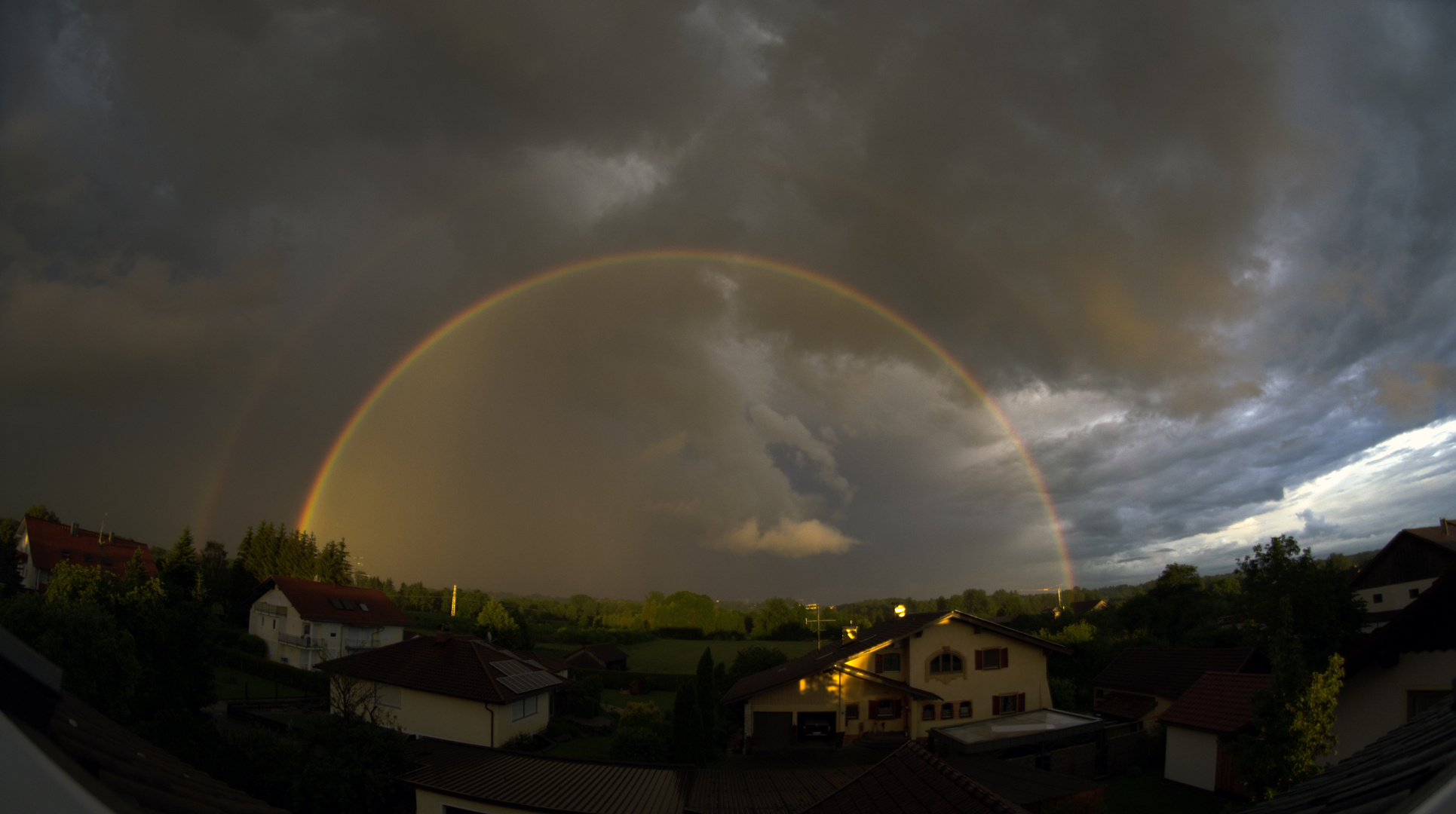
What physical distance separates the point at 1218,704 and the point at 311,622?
60.4 metres

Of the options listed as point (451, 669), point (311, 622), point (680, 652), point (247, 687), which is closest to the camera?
point (451, 669)

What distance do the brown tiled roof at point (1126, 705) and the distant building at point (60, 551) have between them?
262 ft

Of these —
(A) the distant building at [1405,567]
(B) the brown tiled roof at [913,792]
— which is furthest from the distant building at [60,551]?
(A) the distant building at [1405,567]

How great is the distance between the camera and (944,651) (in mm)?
36812

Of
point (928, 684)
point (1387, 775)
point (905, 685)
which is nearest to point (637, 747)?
point (905, 685)

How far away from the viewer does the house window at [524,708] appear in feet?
108

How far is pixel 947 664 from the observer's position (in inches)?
1452

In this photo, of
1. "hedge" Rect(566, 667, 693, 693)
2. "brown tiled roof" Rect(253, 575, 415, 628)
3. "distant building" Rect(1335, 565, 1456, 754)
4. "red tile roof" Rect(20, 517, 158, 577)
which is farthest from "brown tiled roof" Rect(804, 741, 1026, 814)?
"red tile roof" Rect(20, 517, 158, 577)

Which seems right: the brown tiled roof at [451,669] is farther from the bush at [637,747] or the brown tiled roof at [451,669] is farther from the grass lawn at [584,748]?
the bush at [637,747]

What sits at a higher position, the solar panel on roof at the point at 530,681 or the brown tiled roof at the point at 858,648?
the brown tiled roof at the point at 858,648

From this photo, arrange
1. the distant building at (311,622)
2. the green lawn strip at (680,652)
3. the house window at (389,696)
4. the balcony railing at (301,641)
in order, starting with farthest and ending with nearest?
the green lawn strip at (680,652), the distant building at (311,622), the balcony railing at (301,641), the house window at (389,696)

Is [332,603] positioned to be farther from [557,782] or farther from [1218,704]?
[1218,704]

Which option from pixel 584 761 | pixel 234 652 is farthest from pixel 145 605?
pixel 584 761

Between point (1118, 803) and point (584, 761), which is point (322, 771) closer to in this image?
point (584, 761)
